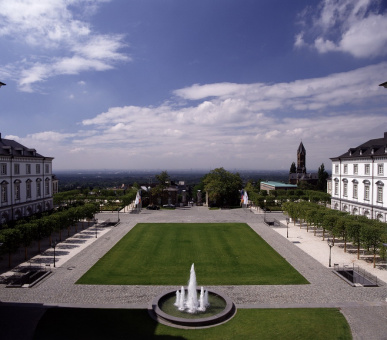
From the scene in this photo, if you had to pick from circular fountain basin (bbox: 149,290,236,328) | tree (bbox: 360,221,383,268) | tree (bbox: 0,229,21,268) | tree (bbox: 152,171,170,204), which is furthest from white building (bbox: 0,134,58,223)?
tree (bbox: 360,221,383,268)

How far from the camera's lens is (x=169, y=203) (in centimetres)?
6881

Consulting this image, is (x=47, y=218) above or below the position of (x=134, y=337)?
above

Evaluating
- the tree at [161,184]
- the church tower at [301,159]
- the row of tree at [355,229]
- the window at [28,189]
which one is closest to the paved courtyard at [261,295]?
the row of tree at [355,229]

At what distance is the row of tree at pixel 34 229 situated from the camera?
24.2 meters

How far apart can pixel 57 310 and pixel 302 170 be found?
12202 cm

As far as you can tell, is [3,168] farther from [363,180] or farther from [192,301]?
[363,180]

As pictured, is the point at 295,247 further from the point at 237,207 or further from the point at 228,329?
the point at 237,207

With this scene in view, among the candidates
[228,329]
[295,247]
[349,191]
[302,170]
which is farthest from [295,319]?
[302,170]

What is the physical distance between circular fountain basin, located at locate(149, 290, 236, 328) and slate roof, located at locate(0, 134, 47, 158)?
3026 centimetres

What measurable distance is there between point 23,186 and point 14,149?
519cm

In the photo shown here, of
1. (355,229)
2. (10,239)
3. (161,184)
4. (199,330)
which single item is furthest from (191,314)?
(161,184)

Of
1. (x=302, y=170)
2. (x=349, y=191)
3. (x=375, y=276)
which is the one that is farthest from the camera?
(x=302, y=170)

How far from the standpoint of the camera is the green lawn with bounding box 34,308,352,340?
14.6 metres

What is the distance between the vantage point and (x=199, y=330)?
15.1 metres
